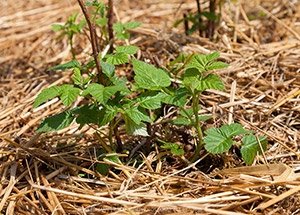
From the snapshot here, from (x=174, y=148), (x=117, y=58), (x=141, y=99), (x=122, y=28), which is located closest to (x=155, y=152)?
(x=174, y=148)

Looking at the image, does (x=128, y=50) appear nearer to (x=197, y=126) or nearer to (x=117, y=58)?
(x=117, y=58)

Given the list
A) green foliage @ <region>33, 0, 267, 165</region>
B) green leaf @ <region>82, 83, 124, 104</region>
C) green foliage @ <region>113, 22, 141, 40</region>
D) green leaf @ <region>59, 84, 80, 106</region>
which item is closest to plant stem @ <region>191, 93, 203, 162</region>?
green foliage @ <region>33, 0, 267, 165</region>

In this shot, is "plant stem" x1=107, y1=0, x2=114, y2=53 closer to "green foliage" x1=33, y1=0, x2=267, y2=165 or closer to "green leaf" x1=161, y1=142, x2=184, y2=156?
"green foliage" x1=33, y1=0, x2=267, y2=165

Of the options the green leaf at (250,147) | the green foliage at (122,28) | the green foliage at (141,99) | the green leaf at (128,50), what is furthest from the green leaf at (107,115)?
the green foliage at (122,28)

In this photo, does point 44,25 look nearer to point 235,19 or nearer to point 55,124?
point 235,19

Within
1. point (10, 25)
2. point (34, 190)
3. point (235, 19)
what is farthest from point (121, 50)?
point (10, 25)

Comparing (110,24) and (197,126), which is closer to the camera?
(197,126)
